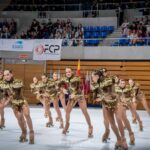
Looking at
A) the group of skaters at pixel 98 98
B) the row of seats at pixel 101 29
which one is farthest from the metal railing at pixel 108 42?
the group of skaters at pixel 98 98

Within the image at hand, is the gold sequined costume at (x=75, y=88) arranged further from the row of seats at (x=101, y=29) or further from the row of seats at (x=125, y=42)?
the row of seats at (x=101, y=29)

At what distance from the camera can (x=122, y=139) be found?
7.98 meters

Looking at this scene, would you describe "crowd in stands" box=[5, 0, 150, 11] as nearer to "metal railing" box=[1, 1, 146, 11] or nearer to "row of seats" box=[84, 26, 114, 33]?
"metal railing" box=[1, 1, 146, 11]

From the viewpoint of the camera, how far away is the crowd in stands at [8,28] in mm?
24594

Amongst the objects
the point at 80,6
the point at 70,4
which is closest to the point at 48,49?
the point at 80,6

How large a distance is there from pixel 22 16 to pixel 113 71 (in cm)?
818

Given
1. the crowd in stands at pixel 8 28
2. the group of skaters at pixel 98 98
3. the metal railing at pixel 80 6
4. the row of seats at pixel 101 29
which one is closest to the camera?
the group of skaters at pixel 98 98

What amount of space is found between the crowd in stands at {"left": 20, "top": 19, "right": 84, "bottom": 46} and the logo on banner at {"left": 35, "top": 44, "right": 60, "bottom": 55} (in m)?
1.41

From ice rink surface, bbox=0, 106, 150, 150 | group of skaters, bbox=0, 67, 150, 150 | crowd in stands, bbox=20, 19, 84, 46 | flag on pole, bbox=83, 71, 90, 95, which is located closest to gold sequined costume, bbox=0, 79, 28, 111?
group of skaters, bbox=0, 67, 150, 150

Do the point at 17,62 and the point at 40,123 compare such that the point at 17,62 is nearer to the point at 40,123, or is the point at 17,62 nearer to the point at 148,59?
the point at 148,59

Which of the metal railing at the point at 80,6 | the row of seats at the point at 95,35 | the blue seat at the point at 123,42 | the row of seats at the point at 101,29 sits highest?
the metal railing at the point at 80,6

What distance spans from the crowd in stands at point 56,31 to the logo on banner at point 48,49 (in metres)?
1.41

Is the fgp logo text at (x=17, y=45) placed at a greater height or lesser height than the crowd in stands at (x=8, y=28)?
lesser

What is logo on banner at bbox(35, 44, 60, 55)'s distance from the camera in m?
21.4
